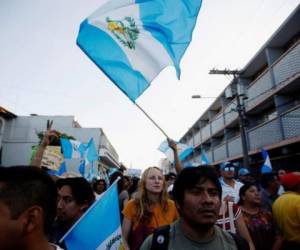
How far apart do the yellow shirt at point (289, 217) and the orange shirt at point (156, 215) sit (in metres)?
1.30

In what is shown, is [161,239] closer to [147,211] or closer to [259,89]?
[147,211]

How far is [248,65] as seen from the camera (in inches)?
688

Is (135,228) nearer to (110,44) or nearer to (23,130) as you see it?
(110,44)

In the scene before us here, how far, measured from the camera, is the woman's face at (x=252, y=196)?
3336mm

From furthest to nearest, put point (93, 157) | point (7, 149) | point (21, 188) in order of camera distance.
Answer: point (7, 149), point (93, 157), point (21, 188)

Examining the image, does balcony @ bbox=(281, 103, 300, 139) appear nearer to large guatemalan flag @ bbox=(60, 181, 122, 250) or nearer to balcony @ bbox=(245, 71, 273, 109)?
balcony @ bbox=(245, 71, 273, 109)

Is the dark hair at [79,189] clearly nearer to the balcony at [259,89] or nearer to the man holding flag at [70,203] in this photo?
the man holding flag at [70,203]

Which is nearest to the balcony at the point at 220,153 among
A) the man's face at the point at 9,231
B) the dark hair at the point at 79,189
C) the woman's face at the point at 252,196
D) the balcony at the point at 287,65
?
the balcony at the point at 287,65

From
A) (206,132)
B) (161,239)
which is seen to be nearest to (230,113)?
(206,132)

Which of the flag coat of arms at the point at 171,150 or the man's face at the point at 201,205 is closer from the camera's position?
the man's face at the point at 201,205

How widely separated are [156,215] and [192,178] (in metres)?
1.12

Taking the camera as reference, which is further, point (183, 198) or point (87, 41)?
point (87, 41)

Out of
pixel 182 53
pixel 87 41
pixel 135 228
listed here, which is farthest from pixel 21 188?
pixel 182 53

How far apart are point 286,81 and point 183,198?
1271cm
